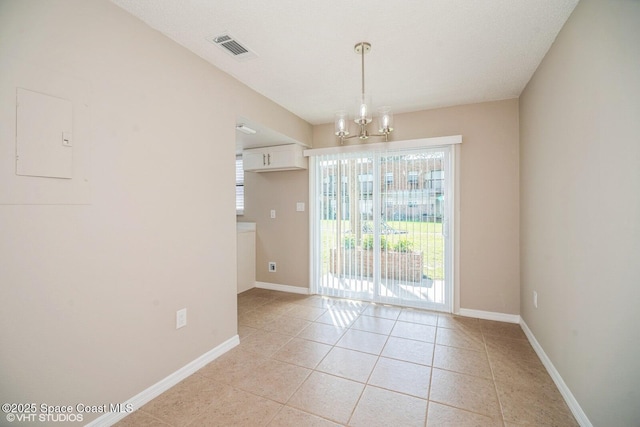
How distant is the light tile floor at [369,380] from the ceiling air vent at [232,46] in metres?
2.51

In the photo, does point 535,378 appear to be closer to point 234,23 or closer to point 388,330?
point 388,330

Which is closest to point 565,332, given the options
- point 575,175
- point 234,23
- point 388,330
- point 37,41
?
point 575,175

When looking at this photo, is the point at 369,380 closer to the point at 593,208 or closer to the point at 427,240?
the point at 593,208

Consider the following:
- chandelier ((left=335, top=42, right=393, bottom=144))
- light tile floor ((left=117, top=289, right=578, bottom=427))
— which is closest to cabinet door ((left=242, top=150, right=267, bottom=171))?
chandelier ((left=335, top=42, right=393, bottom=144))

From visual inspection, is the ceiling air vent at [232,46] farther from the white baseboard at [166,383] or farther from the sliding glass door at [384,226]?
the white baseboard at [166,383]

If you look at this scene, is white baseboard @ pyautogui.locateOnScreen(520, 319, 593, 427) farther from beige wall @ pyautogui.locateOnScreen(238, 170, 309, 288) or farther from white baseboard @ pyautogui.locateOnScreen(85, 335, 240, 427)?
beige wall @ pyautogui.locateOnScreen(238, 170, 309, 288)

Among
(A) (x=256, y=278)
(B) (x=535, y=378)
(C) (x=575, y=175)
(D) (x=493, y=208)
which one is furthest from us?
(A) (x=256, y=278)

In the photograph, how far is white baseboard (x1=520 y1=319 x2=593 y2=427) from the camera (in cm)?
159

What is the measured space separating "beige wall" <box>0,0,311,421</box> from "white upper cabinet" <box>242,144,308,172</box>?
143 centimetres

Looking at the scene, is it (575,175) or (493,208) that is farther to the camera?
(493,208)

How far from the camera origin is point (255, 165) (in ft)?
13.3

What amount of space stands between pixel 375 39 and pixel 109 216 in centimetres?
213

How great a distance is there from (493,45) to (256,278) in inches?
160

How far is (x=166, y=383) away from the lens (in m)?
1.95
